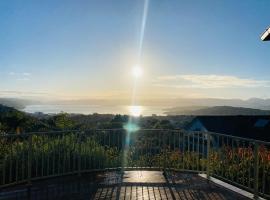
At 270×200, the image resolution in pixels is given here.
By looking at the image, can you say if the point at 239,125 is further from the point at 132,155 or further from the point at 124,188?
the point at 124,188

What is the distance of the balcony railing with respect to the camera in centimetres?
847

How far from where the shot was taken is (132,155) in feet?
34.4

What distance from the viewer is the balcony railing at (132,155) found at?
847 cm

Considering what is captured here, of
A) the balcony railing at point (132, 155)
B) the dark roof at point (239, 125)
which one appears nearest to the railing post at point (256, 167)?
the balcony railing at point (132, 155)

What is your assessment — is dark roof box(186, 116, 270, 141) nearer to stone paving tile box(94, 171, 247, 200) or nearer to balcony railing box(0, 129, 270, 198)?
balcony railing box(0, 129, 270, 198)

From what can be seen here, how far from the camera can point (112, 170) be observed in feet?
31.6

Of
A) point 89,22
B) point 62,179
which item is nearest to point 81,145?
point 62,179

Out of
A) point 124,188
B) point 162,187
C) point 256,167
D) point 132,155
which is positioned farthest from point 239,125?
point 256,167

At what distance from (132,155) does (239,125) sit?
23.5 metres

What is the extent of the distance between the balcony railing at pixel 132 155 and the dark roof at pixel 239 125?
22255mm

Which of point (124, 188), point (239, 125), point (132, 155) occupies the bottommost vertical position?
point (124, 188)

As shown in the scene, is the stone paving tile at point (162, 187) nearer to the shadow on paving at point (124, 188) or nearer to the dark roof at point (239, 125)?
the shadow on paving at point (124, 188)

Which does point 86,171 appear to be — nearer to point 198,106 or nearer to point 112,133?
point 112,133

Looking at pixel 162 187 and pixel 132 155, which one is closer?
pixel 162 187
